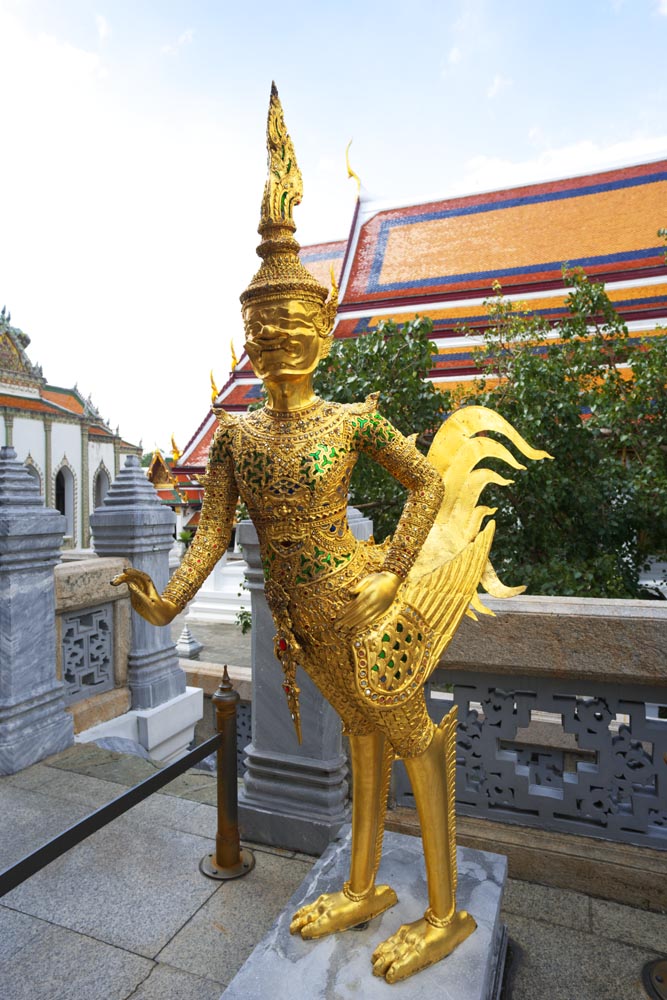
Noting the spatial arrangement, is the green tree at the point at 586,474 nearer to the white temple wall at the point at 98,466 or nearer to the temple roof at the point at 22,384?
the temple roof at the point at 22,384

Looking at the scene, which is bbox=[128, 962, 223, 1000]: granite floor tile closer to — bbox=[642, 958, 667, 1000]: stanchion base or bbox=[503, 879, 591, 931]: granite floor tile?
bbox=[503, 879, 591, 931]: granite floor tile

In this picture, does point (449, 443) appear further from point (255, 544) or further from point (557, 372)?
point (557, 372)

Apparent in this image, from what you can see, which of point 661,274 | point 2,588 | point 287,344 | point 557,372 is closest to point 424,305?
point 661,274

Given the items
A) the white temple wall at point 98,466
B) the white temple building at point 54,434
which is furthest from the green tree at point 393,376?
the white temple wall at point 98,466

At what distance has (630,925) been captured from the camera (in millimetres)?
2229

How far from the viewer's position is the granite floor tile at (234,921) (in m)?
2.05

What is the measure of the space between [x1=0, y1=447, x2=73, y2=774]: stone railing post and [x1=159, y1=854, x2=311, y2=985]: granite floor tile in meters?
1.77

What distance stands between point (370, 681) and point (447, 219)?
14573 mm

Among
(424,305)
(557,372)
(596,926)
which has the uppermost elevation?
(424,305)

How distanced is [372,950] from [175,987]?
71cm

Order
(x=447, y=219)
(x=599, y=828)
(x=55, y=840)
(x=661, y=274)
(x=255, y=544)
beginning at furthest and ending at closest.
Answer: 1. (x=447, y=219)
2. (x=661, y=274)
3. (x=255, y=544)
4. (x=599, y=828)
5. (x=55, y=840)

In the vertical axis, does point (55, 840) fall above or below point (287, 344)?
below

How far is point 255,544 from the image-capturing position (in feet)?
8.93

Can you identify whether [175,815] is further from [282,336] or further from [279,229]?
[279,229]
